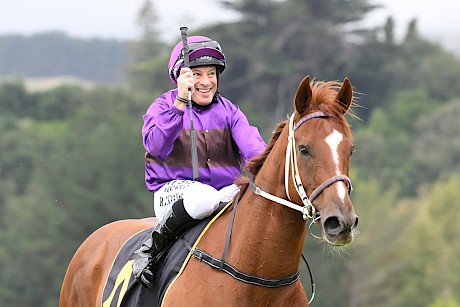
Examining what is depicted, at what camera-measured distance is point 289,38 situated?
4294 inches

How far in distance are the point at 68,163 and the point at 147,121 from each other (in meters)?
62.6

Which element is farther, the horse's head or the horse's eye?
the horse's eye

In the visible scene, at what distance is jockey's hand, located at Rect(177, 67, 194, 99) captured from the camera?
279 inches

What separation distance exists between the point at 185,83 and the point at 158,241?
1111mm

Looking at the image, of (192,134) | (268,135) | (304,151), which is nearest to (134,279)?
(192,134)

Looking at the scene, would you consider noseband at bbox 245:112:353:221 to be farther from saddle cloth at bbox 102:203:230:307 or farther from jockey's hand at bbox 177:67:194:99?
jockey's hand at bbox 177:67:194:99

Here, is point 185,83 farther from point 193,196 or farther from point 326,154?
point 326,154

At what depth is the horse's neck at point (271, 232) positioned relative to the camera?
6.48 m

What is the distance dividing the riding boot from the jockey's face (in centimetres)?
82

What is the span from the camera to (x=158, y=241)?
23.8ft

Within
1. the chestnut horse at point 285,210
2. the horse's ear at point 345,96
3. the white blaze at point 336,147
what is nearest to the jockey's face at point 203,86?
the chestnut horse at point 285,210

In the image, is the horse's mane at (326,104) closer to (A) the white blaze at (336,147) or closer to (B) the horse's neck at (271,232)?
(A) the white blaze at (336,147)

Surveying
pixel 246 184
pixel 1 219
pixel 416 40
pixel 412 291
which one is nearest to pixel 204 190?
pixel 246 184

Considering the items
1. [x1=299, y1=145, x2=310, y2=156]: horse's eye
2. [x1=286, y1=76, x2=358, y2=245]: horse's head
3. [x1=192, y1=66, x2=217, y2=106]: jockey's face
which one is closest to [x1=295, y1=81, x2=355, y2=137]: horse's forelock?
[x1=286, y1=76, x2=358, y2=245]: horse's head
